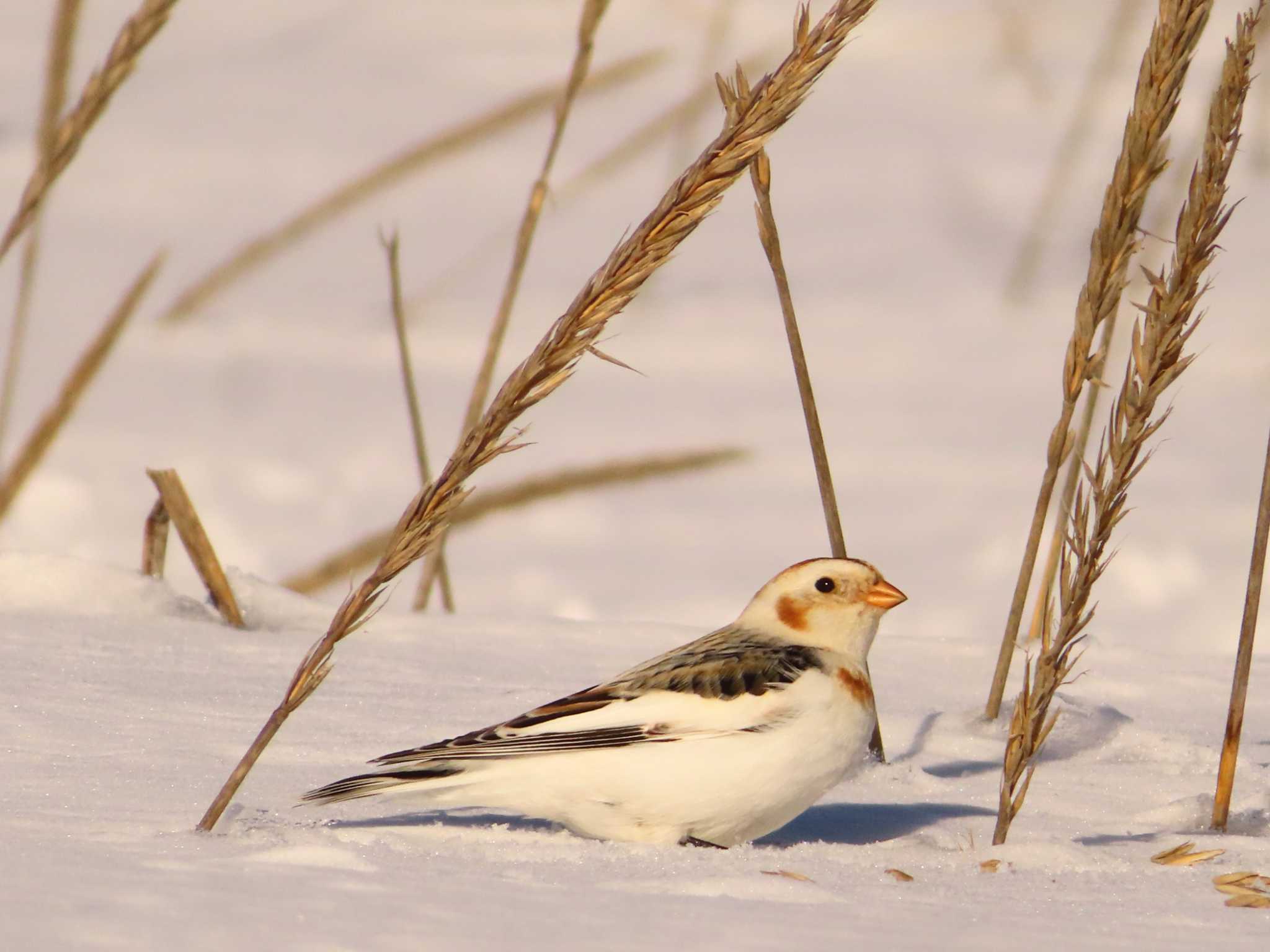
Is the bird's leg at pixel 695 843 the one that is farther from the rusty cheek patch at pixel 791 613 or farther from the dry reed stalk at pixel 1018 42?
the dry reed stalk at pixel 1018 42

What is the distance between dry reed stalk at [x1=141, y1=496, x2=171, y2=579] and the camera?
11.4 ft

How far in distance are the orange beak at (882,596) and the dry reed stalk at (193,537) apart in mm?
1325

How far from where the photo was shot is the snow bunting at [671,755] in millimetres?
2178

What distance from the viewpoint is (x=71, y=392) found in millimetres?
3332

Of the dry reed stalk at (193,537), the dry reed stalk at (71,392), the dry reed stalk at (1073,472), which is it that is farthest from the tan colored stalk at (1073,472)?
the dry reed stalk at (71,392)

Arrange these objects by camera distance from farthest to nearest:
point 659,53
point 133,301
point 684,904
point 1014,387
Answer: point 1014,387 < point 659,53 < point 133,301 < point 684,904

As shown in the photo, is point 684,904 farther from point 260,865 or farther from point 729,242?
point 729,242

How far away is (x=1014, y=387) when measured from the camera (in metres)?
6.38

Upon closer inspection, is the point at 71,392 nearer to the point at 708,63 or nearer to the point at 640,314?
the point at 708,63

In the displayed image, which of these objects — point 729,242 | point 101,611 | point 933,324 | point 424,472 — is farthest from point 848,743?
point 729,242

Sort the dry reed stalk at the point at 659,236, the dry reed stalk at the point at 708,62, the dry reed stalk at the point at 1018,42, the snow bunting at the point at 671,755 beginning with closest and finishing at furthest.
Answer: the dry reed stalk at the point at 659,236
the snow bunting at the point at 671,755
the dry reed stalk at the point at 708,62
the dry reed stalk at the point at 1018,42

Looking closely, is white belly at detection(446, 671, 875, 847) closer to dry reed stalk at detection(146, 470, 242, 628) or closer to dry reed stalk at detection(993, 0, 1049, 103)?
dry reed stalk at detection(146, 470, 242, 628)

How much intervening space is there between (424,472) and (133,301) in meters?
0.63

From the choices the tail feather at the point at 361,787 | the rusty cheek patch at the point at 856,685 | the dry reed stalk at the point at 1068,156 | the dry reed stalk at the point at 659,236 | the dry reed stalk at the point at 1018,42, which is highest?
the dry reed stalk at the point at 1018,42
